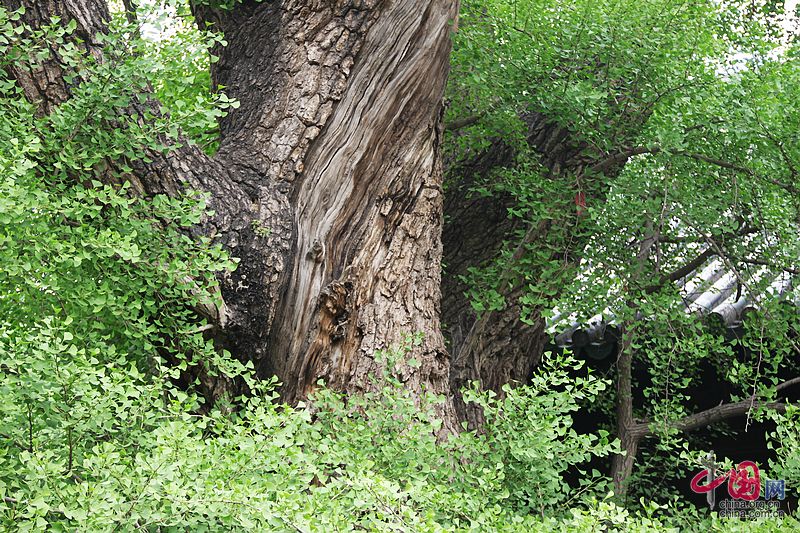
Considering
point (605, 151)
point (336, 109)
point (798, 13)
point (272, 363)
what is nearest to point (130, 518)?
point (272, 363)

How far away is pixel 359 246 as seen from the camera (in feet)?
12.4

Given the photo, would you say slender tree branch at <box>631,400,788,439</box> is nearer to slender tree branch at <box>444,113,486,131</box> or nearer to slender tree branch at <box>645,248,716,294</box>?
slender tree branch at <box>645,248,716,294</box>

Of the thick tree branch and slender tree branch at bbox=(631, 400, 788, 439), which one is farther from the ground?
the thick tree branch

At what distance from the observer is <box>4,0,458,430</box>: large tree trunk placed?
11.6 feet

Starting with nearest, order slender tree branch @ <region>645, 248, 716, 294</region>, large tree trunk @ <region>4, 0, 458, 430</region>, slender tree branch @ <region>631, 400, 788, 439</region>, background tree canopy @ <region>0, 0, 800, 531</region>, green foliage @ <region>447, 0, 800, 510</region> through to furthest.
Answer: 1. background tree canopy @ <region>0, 0, 800, 531</region>
2. large tree trunk @ <region>4, 0, 458, 430</region>
3. green foliage @ <region>447, 0, 800, 510</region>
4. slender tree branch @ <region>645, 248, 716, 294</region>
5. slender tree branch @ <region>631, 400, 788, 439</region>

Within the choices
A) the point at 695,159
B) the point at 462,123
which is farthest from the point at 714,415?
the point at 462,123

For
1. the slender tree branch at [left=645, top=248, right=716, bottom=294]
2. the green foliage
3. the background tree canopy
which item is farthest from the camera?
the slender tree branch at [left=645, top=248, right=716, bottom=294]

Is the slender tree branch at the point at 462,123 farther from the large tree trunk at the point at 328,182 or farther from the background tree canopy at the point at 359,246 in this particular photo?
the large tree trunk at the point at 328,182

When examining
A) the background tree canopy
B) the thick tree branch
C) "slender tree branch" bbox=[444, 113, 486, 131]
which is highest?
the thick tree branch

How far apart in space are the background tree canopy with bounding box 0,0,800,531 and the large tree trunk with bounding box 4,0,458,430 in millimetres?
13

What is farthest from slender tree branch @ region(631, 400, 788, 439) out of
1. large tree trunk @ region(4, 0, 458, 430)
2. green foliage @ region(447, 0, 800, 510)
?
large tree trunk @ region(4, 0, 458, 430)

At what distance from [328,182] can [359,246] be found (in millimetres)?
314

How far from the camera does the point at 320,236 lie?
3.71 m

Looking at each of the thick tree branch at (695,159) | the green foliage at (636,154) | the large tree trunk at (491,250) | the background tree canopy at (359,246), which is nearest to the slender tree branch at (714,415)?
the background tree canopy at (359,246)
